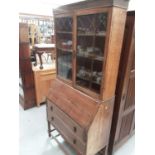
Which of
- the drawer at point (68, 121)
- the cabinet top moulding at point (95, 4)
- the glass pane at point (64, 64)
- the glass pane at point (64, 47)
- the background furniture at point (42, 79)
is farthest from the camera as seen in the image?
the background furniture at point (42, 79)

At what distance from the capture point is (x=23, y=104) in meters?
2.96

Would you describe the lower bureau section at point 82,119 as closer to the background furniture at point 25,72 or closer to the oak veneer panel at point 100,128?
the oak veneer panel at point 100,128

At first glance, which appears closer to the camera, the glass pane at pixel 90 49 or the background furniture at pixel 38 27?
the glass pane at pixel 90 49

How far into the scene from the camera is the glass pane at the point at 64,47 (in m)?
1.73

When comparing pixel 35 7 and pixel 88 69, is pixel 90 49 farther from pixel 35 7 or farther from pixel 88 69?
pixel 35 7

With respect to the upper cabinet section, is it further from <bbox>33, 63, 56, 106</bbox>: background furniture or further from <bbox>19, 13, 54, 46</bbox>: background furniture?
<bbox>19, 13, 54, 46</bbox>: background furniture

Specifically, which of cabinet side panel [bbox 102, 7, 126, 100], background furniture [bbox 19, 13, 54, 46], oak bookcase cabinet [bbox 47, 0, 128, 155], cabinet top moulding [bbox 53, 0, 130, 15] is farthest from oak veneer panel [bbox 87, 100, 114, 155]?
background furniture [bbox 19, 13, 54, 46]

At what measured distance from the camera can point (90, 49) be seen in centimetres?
149

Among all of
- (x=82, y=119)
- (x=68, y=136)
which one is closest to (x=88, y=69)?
(x=82, y=119)

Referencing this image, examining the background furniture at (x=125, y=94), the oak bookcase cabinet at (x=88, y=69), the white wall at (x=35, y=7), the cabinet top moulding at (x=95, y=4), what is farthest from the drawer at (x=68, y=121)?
the white wall at (x=35, y=7)

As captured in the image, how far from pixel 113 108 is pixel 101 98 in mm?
356

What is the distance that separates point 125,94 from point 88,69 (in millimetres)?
540
